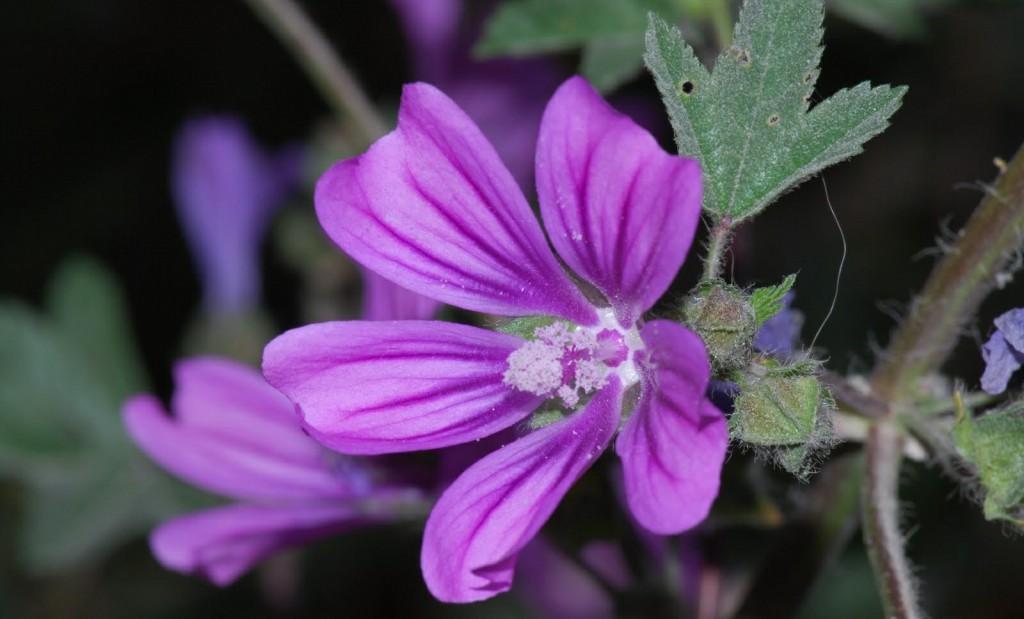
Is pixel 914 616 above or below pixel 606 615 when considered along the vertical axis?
above

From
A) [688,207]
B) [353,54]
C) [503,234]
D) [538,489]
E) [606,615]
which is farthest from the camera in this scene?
[353,54]

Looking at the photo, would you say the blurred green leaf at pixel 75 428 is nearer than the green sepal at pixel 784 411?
No

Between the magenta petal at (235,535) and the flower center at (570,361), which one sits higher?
the flower center at (570,361)

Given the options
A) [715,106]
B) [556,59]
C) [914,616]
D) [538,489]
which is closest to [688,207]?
[715,106]

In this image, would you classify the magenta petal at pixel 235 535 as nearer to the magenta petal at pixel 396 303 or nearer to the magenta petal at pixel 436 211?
the magenta petal at pixel 396 303

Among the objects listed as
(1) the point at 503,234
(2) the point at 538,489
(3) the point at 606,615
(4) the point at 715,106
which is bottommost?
(3) the point at 606,615

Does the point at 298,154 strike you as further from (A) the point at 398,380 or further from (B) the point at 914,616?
(B) the point at 914,616

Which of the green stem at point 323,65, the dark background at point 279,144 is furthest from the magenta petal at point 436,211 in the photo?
the dark background at point 279,144
